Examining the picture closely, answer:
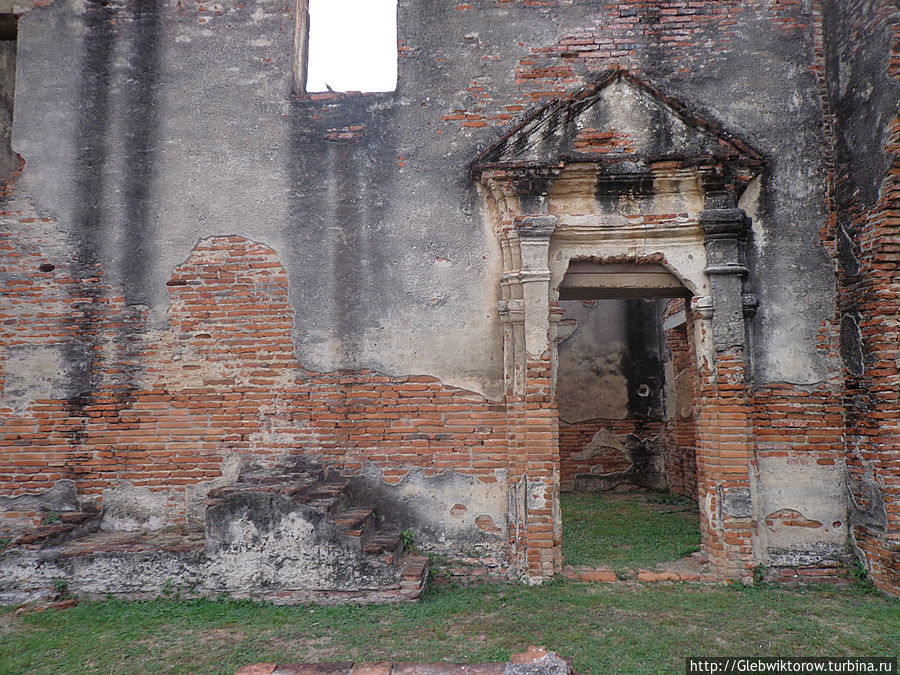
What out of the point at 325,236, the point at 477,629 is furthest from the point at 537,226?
the point at 477,629

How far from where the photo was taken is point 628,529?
22.3 ft

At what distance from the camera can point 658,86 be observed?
5441mm

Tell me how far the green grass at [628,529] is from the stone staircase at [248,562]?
6.57 feet

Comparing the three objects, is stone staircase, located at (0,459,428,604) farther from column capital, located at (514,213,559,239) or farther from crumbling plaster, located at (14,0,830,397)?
column capital, located at (514,213,559,239)

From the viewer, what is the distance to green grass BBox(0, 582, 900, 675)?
3619 millimetres

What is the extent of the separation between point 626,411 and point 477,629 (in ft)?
23.4

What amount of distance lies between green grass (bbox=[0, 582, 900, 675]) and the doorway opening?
3224 millimetres

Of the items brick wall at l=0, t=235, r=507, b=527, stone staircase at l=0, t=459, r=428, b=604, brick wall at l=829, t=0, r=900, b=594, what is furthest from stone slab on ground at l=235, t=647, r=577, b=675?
brick wall at l=829, t=0, r=900, b=594

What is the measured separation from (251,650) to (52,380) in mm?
3339

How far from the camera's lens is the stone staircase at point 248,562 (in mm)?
4523

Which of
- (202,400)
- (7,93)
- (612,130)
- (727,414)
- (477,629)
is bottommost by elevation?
(477,629)

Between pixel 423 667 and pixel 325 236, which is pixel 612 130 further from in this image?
pixel 423 667

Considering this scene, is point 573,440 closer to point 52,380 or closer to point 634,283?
point 634,283

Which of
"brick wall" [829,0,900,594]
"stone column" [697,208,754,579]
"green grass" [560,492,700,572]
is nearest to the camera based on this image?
"brick wall" [829,0,900,594]
